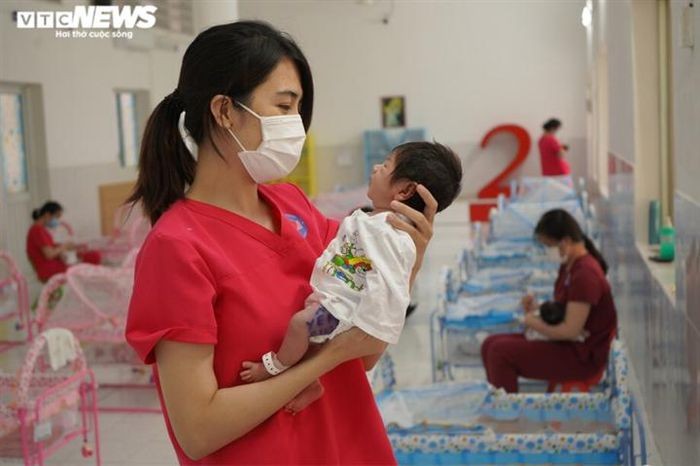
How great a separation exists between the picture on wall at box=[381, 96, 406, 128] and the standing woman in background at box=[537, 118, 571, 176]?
6.58 feet

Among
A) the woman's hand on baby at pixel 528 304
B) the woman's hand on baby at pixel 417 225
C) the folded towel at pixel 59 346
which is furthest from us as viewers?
the woman's hand on baby at pixel 528 304

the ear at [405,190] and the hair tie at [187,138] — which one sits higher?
the hair tie at [187,138]

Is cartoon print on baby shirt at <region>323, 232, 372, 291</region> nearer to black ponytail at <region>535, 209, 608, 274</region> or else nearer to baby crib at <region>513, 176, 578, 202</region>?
black ponytail at <region>535, 209, 608, 274</region>

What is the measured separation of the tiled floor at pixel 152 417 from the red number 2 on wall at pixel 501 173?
192 centimetres

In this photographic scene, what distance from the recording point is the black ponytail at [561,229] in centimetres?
470

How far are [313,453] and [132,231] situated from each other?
280 inches

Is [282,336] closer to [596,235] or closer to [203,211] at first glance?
[203,211]

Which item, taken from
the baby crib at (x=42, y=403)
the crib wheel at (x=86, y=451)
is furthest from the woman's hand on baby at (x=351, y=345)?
the crib wheel at (x=86, y=451)

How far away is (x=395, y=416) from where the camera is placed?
150 inches

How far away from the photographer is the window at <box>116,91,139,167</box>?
424 inches

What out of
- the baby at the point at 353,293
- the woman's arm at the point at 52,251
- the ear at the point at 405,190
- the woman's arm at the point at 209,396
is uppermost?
the ear at the point at 405,190

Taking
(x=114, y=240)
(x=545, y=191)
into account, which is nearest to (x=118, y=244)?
(x=114, y=240)

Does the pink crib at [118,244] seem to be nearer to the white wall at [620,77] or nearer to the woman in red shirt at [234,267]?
the white wall at [620,77]

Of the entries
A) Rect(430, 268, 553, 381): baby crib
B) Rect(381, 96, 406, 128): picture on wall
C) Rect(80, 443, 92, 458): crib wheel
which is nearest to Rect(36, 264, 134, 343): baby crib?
Rect(80, 443, 92, 458): crib wheel
